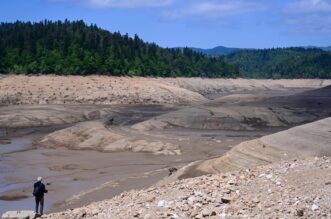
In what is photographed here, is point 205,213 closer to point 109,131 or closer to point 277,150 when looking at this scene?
point 277,150

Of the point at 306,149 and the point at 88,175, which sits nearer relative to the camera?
the point at 306,149

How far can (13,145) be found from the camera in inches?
2063

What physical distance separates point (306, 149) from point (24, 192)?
16.6m

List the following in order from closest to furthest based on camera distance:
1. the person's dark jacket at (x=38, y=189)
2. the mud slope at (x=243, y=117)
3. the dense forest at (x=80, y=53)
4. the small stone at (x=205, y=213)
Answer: the small stone at (x=205, y=213) < the person's dark jacket at (x=38, y=189) < the mud slope at (x=243, y=117) < the dense forest at (x=80, y=53)

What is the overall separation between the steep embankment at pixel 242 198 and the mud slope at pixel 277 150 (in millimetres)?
2965

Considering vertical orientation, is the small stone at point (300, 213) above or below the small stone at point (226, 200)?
above

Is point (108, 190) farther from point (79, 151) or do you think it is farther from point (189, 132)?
point (189, 132)

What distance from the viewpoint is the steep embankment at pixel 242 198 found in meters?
13.4

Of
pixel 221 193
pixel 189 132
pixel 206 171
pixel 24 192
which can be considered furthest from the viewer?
pixel 189 132

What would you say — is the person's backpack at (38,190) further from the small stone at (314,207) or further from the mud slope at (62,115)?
the mud slope at (62,115)

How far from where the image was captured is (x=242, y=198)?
14.5 m

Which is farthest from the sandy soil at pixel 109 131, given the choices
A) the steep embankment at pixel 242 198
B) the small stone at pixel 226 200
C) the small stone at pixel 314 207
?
the small stone at pixel 314 207

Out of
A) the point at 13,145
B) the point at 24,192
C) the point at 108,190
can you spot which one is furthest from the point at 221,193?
the point at 13,145

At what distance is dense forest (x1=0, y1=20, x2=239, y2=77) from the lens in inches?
4264
